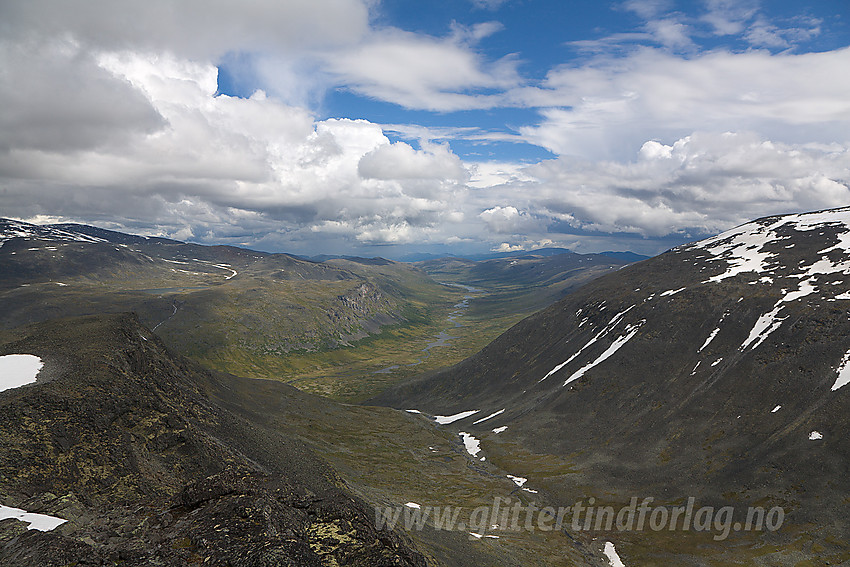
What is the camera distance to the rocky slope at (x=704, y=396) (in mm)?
66375

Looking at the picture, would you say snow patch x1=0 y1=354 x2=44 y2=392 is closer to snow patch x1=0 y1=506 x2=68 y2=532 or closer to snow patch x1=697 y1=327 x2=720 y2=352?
snow patch x1=0 y1=506 x2=68 y2=532

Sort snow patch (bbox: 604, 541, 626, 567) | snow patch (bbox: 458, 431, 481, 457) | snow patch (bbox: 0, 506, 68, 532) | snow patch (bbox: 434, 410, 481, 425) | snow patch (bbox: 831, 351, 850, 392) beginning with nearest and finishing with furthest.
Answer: snow patch (bbox: 0, 506, 68, 532) → snow patch (bbox: 604, 541, 626, 567) → snow patch (bbox: 831, 351, 850, 392) → snow patch (bbox: 458, 431, 481, 457) → snow patch (bbox: 434, 410, 481, 425)

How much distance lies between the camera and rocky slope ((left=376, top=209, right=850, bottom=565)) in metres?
66.4

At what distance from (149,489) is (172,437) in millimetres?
10307

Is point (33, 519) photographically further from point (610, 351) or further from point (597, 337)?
point (597, 337)

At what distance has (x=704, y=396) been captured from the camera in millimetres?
99562

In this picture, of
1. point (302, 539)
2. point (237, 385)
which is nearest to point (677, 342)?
point (302, 539)

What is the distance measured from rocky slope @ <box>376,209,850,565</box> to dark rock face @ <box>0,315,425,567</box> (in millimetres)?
55190

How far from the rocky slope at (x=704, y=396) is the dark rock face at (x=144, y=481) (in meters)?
55.2

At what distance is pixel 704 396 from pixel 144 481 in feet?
370

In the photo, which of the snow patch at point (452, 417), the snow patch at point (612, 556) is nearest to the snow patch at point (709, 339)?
the snow patch at point (612, 556)

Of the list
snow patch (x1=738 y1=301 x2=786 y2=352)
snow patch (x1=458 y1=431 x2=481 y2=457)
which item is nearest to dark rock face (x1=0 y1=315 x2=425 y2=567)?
snow patch (x1=458 y1=431 x2=481 y2=457)

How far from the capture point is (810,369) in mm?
89438

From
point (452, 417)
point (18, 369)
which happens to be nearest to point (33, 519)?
point (18, 369)
